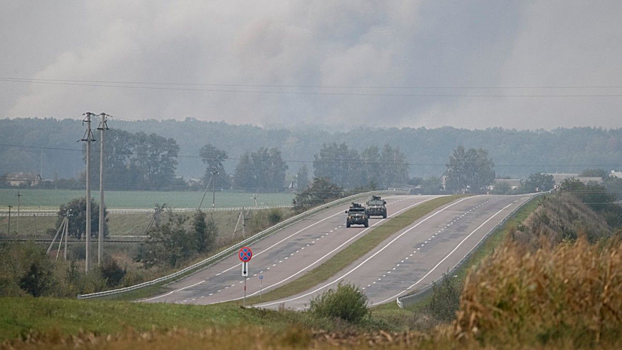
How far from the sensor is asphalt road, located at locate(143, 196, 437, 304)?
50.5 metres

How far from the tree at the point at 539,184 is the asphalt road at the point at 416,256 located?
306 ft

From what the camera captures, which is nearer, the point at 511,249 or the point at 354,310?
the point at 511,249

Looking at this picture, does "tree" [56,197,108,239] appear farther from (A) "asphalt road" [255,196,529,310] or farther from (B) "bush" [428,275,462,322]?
(B) "bush" [428,275,462,322]

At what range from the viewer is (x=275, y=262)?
204 feet

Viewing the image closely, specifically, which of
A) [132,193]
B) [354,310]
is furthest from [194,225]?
[132,193]

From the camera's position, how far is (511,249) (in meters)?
14.8

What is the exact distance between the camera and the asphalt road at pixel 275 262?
5051 cm

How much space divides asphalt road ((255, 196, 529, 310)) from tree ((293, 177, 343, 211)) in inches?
790

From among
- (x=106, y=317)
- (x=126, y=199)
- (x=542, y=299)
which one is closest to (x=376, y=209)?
(x=106, y=317)

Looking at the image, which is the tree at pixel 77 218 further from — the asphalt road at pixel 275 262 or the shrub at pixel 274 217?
the asphalt road at pixel 275 262

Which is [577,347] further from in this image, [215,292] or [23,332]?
[215,292]

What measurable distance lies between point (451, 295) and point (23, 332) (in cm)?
2959

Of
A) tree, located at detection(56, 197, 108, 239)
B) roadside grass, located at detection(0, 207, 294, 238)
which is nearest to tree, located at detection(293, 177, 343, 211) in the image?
roadside grass, located at detection(0, 207, 294, 238)

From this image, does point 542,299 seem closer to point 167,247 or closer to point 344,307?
point 344,307
